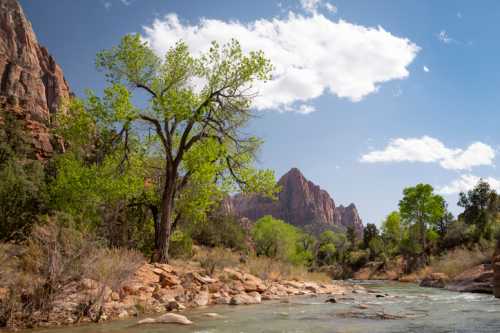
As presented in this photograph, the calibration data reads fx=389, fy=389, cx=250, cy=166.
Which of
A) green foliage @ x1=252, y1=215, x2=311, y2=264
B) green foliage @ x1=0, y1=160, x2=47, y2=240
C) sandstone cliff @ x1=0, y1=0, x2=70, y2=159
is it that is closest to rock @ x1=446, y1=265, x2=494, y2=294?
green foliage @ x1=0, y1=160, x2=47, y2=240

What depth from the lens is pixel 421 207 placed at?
2026 inches

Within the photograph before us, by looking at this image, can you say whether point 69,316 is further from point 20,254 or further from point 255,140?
point 255,140

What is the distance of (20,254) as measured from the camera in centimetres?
938

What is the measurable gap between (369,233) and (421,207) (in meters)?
30.8

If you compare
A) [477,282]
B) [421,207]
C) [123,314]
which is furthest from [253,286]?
[421,207]

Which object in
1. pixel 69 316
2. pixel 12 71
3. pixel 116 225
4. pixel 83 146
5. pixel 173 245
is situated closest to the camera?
pixel 69 316

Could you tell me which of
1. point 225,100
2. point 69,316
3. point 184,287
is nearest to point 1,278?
point 69,316

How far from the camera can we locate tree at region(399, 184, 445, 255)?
168ft

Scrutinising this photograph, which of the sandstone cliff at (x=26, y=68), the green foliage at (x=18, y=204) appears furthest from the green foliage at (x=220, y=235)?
the sandstone cliff at (x=26, y=68)

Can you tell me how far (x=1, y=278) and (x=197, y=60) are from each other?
12563mm

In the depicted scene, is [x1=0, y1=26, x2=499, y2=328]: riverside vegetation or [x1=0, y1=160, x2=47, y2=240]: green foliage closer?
[x1=0, y1=26, x2=499, y2=328]: riverside vegetation

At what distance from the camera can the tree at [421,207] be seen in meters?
51.2

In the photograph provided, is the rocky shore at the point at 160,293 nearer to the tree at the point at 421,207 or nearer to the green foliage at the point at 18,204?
the green foliage at the point at 18,204

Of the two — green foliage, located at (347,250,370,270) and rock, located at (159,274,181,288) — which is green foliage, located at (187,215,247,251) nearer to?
green foliage, located at (347,250,370,270)
